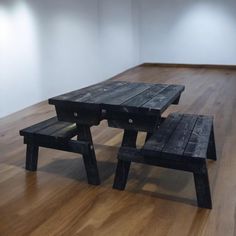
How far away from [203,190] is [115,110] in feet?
2.56

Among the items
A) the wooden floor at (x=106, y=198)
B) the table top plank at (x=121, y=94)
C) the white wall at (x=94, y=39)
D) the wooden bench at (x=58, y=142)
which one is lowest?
the wooden floor at (x=106, y=198)

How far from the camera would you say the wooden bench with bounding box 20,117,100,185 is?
2418 mm

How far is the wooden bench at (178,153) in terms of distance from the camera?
204 centimetres

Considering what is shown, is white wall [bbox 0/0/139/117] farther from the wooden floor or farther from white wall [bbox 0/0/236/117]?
the wooden floor

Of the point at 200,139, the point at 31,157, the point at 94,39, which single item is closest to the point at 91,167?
the point at 31,157

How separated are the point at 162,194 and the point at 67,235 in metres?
0.75

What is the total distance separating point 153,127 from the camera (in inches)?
89.2

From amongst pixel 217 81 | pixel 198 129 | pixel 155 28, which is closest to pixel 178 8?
pixel 155 28

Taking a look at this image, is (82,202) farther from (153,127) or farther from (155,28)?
(155,28)

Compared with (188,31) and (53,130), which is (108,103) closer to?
(53,130)

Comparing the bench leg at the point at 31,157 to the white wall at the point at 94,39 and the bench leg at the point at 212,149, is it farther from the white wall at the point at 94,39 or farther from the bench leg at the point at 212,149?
the white wall at the point at 94,39

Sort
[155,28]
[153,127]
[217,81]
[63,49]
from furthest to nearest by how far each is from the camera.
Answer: [155,28]
[217,81]
[63,49]
[153,127]

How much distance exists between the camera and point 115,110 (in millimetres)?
2264

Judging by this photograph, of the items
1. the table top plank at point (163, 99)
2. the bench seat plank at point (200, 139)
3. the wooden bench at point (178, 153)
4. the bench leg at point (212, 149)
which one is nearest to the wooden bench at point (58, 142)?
the wooden bench at point (178, 153)
